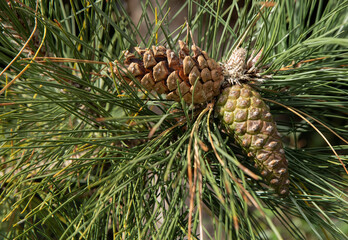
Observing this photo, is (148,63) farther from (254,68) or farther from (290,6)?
(290,6)

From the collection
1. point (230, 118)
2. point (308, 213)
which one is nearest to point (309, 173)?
point (308, 213)

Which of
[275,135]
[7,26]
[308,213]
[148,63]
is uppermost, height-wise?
[7,26]

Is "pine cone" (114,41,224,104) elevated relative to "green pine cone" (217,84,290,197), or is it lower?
elevated

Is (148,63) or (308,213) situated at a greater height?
(148,63)

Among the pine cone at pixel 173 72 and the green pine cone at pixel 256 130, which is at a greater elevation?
the pine cone at pixel 173 72
